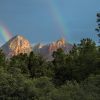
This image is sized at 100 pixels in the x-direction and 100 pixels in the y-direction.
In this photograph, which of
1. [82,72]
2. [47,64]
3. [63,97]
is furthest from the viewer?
[47,64]

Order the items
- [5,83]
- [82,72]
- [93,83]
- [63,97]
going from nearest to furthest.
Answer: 1. [63,97]
2. [93,83]
3. [5,83]
4. [82,72]

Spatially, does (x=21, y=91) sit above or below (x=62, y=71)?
below

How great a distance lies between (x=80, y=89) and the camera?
1391 inches

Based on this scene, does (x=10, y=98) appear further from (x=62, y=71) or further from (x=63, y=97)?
(x=62, y=71)

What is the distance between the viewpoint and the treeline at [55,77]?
36.0m

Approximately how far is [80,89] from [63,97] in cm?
193

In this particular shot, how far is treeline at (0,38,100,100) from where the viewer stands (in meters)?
36.0

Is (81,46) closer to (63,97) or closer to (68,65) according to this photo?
(68,65)

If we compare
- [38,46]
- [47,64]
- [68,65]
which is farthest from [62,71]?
[38,46]

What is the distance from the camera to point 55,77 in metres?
76.4

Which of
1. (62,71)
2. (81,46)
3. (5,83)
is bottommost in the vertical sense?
(5,83)

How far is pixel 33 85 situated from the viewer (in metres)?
47.9

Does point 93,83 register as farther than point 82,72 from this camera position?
No

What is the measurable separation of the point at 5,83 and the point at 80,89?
17.9 metres
